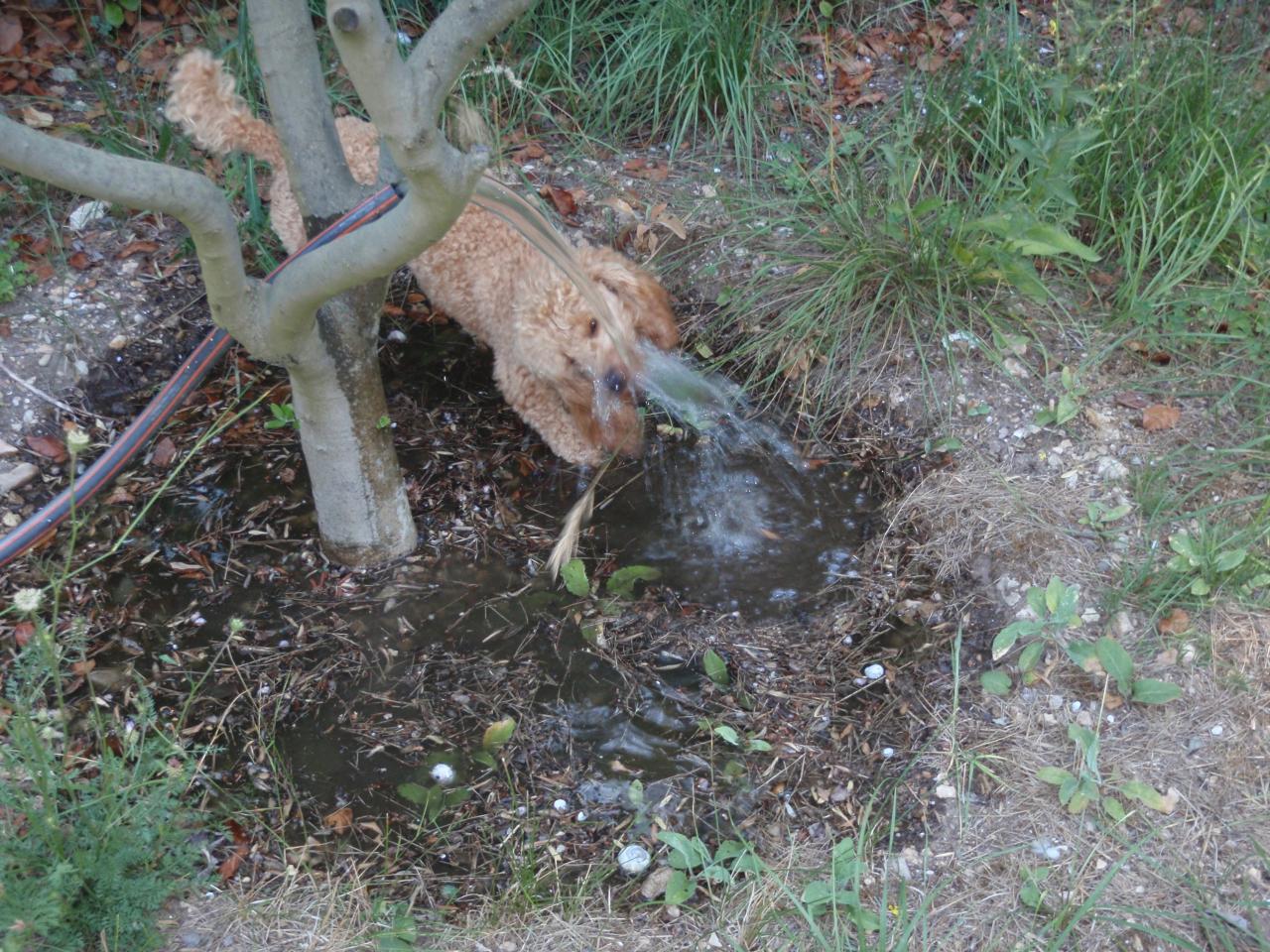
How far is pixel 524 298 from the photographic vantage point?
297cm

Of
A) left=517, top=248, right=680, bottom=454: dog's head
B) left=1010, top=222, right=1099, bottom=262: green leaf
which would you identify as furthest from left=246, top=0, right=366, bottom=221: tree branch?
left=1010, top=222, right=1099, bottom=262: green leaf

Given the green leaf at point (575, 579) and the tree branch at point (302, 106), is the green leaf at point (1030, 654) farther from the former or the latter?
the tree branch at point (302, 106)

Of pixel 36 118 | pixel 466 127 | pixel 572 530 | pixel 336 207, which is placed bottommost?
pixel 572 530

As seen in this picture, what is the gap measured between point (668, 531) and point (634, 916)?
1144 mm

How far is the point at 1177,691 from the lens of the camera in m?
2.26

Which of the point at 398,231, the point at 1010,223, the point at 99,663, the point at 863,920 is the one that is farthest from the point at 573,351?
the point at 863,920

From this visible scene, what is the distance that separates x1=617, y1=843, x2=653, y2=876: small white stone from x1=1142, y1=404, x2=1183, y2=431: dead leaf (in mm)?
1918

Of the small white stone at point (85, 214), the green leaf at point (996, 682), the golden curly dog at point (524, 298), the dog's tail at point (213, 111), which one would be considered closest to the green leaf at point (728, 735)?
the green leaf at point (996, 682)

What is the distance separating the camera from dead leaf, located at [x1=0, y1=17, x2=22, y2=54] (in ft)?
12.1

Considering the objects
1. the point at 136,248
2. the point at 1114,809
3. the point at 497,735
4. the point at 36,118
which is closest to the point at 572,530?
the point at 497,735

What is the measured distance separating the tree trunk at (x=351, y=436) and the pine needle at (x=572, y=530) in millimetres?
423

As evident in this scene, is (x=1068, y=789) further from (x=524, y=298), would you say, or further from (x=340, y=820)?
(x=524, y=298)

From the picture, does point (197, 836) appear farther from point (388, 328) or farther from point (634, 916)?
point (388, 328)

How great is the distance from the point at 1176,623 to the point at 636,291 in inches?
68.8
